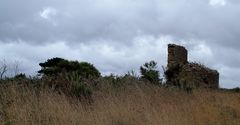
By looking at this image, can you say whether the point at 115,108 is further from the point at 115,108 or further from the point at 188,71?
the point at 188,71

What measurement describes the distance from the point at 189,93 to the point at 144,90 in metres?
3.18

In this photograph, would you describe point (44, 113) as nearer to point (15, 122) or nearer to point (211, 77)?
point (15, 122)

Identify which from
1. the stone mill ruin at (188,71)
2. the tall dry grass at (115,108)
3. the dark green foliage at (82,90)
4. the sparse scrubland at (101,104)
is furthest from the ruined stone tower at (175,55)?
the dark green foliage at (82,90)

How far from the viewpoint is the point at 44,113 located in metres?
8.59

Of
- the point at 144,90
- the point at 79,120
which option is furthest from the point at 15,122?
the point at 144,90

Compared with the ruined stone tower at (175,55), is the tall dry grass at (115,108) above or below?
below

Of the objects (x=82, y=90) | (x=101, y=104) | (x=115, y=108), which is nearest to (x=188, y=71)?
(x=82, y=90)

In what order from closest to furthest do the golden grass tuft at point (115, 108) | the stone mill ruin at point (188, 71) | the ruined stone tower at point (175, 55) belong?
the golden grass tuft at point (115, 108)
the stone mill ruin at point (188, 71)
the ruined stone tower at point (175, 55)

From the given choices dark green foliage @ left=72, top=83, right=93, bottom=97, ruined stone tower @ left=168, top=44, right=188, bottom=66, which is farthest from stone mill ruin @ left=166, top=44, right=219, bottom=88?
dark green foliage @ left=72, top=83, right=93, bottom=97

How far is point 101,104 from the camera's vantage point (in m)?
10.5

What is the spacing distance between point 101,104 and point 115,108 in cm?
42

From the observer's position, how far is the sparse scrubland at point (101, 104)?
8609 millimetres

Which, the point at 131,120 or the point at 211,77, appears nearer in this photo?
the point at 131,120

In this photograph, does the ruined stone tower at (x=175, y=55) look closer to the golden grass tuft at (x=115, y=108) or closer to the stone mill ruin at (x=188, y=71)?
the stone mill ruin at (x=188, y=71)
